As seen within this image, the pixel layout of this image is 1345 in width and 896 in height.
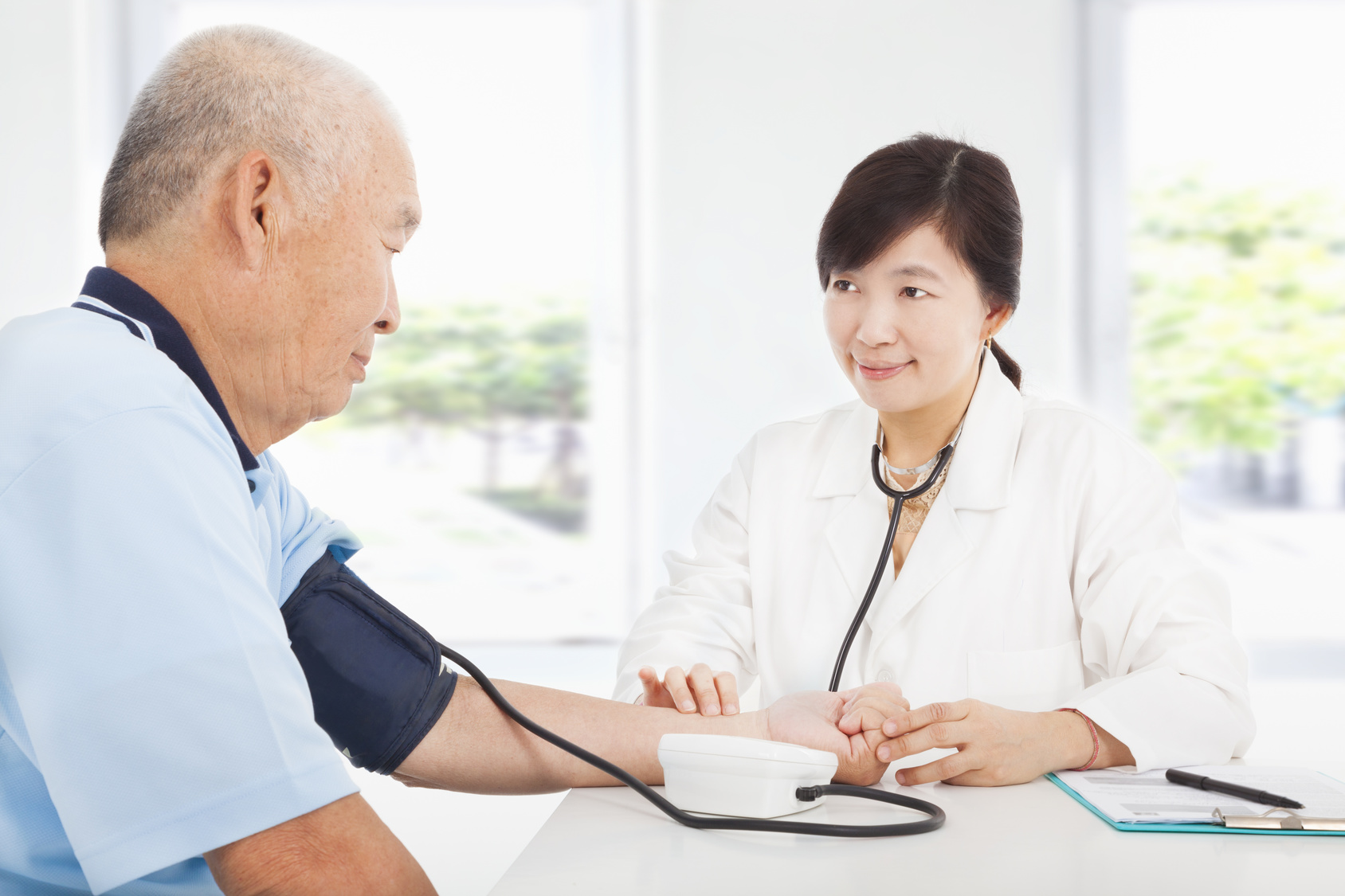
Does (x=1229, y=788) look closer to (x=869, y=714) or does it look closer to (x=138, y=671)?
(x=869, y=714)

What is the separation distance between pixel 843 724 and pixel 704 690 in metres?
0.19

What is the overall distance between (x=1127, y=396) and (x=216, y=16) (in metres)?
2.86

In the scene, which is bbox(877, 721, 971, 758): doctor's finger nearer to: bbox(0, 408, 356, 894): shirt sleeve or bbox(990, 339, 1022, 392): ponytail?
bbox(0, 408, 356, 894): shirt sleeve

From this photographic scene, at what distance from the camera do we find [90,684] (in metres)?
0.59

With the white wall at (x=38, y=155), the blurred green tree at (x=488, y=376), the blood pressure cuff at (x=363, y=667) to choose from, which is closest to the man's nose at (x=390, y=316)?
the blood pressure cuff at (x=363, y=667)

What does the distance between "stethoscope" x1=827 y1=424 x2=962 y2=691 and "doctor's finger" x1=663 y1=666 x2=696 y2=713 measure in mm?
208

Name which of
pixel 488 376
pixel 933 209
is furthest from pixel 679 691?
pixel 488 376

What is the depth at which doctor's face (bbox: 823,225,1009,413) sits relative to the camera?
4.79 ft

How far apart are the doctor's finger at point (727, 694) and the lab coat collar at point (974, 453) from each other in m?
0.50

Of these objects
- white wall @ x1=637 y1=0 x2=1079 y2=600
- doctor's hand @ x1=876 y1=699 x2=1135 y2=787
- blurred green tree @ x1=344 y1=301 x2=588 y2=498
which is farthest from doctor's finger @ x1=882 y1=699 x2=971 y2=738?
blurred green tree @ x1=344 y1=301 x2=588 y2=498

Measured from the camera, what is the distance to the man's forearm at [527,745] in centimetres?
104

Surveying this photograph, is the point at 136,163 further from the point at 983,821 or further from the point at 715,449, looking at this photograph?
the point at 715,449

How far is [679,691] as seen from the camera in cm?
113

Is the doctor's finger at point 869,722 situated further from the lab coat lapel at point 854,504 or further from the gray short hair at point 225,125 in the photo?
the gray short hair at point 225,125
